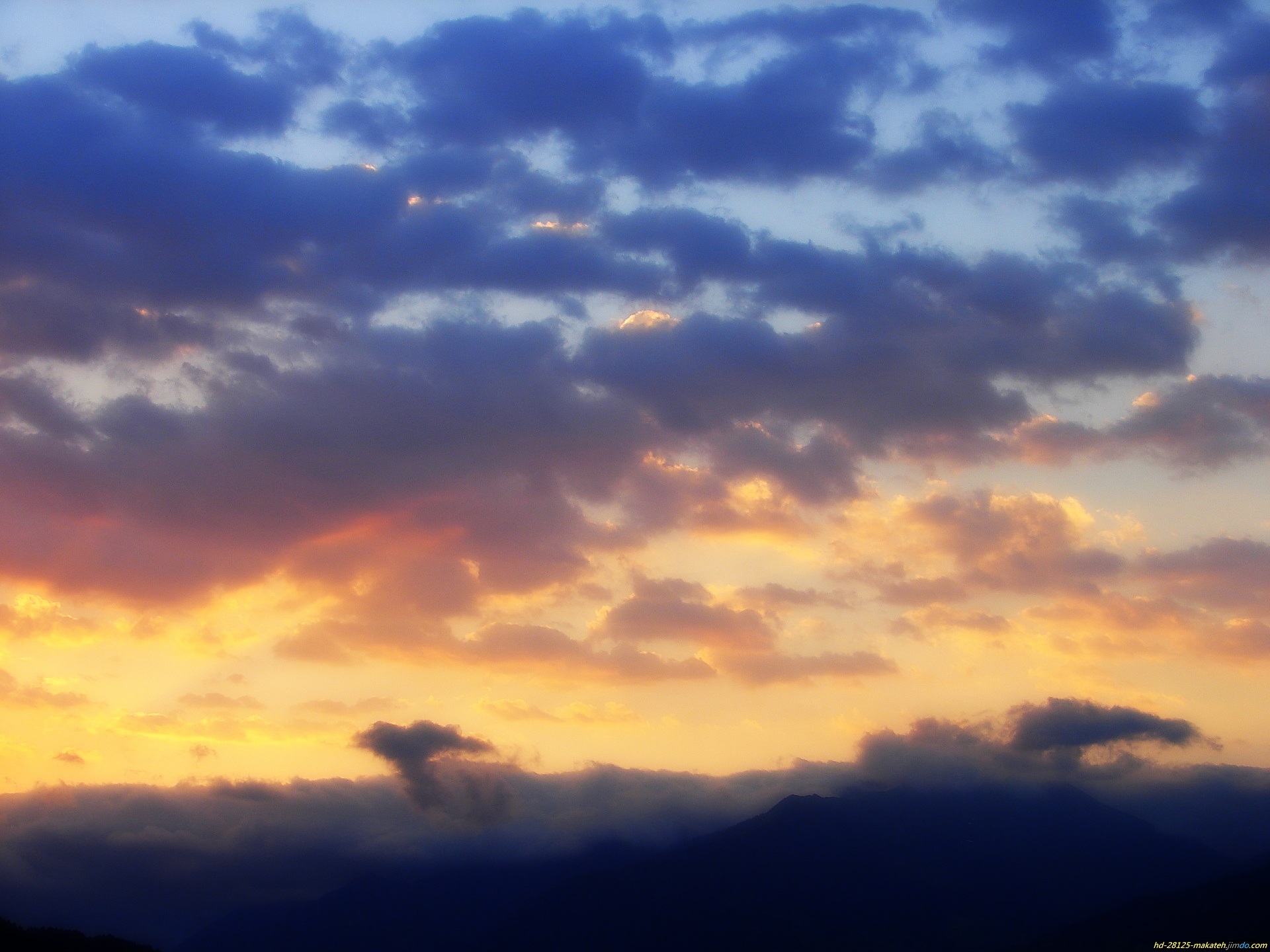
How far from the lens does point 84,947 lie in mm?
168625

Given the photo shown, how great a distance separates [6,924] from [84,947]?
41.3 feet

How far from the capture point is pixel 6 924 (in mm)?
166250
